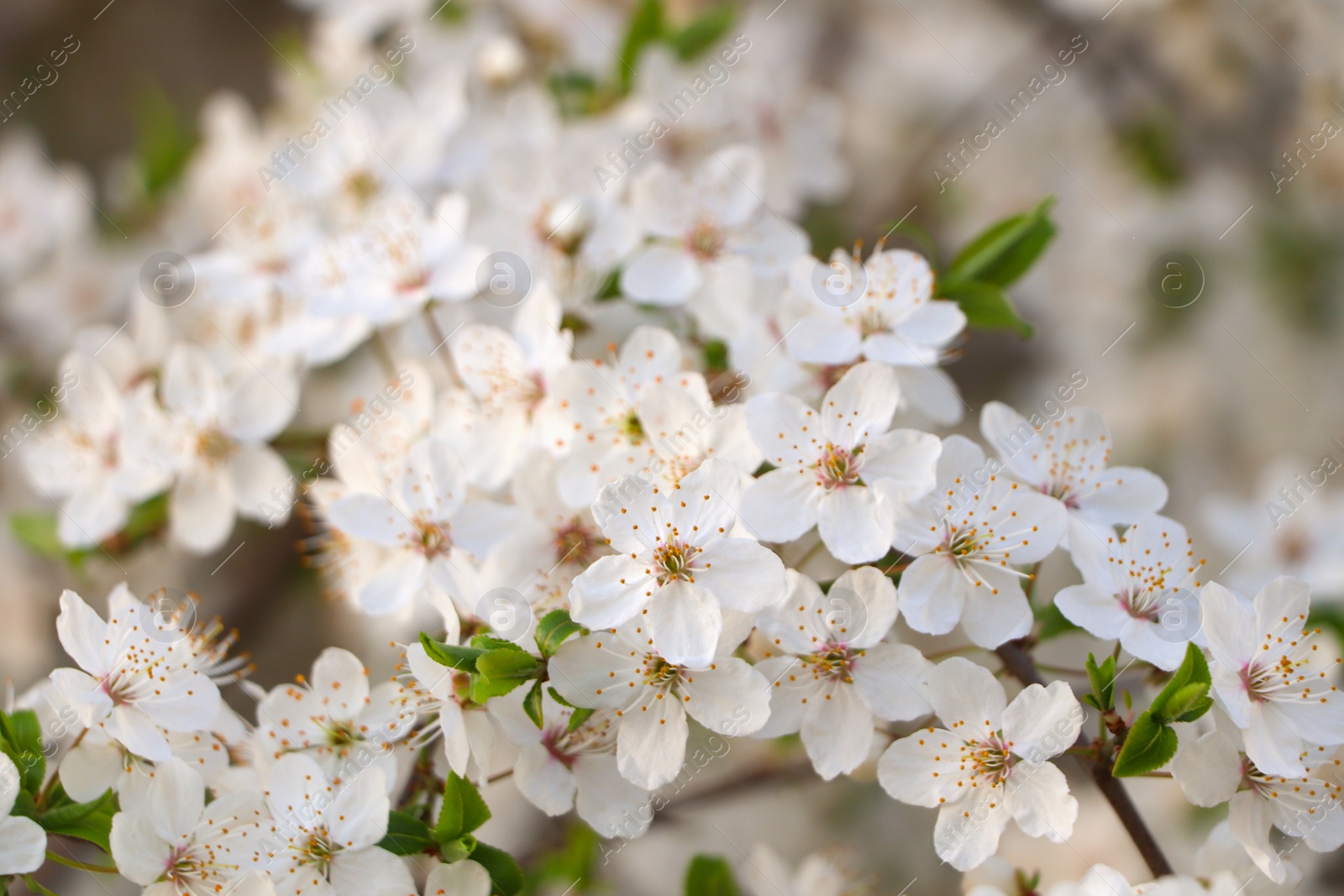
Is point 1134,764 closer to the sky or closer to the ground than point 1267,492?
closer to the sky

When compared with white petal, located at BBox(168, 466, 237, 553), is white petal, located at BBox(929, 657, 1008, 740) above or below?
below

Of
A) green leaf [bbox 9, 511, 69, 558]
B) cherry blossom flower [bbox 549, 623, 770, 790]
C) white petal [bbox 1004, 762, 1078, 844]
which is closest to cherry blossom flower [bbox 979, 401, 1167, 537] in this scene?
white petal [bbox 1004, 762, 1078, 844]

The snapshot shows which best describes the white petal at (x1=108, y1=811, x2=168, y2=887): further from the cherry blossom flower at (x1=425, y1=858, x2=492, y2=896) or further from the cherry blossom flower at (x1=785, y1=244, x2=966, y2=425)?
the cherry blossom flower at (x1=785, y1=244, x2=966, y2=425)

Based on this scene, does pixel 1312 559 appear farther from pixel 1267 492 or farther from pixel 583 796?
pixel 583 796

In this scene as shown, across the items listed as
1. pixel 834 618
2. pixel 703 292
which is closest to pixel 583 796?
pixel 834 618

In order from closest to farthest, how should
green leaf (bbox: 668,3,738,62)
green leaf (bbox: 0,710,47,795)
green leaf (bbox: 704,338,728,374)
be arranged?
1. green leaf (bbox: 0,710,47,795)
2. green leaf (bbox: 704,338,728,374)
3. green leaf (bbox: 668,3,738,62)

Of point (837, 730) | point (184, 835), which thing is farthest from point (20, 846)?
point (837, 730)

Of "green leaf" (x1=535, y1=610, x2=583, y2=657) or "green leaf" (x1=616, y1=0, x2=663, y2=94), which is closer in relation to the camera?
"green leaf" (x1=535, y1=610, x2=583, y2=657)
